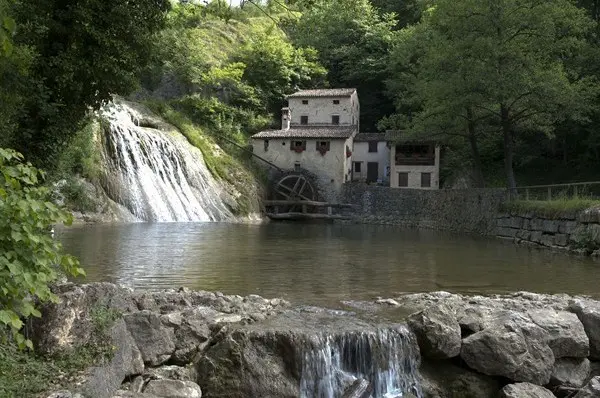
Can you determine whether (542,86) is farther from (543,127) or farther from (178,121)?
(178,121)

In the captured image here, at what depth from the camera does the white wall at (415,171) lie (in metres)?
40.8

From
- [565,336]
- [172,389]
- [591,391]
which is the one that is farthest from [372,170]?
[172,389]

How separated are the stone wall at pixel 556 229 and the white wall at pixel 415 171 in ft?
50.2

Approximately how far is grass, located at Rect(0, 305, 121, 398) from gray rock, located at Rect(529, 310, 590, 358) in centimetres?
548

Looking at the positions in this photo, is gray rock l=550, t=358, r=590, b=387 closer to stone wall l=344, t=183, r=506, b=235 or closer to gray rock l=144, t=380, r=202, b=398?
gray rock l=144, t=380, r=202, b=398

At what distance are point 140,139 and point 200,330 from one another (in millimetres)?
25424

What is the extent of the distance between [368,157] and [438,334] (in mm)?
38526

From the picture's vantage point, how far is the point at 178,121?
36.1m

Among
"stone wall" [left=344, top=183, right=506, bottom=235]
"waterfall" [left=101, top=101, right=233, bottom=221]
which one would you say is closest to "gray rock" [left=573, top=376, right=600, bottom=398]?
"stone wall" [left=344, top=183, right=506, bottom=235]

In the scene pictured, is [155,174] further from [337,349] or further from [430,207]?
[337,349]

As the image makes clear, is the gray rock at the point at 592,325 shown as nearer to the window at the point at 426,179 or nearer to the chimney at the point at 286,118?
the window at the point at 426,179

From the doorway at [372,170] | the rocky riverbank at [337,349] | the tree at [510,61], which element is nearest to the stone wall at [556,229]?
the tree at [510,61]

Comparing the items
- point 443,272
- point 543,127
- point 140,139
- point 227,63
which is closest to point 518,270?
point 443,272

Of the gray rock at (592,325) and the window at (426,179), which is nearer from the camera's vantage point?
the gray rock at (592,325)
